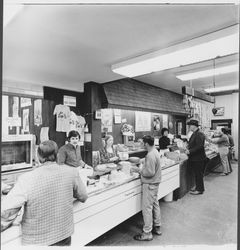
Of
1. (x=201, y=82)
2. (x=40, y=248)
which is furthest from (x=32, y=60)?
(x=201, y=82)

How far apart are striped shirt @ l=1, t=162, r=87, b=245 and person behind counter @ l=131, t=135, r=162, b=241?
143 cm

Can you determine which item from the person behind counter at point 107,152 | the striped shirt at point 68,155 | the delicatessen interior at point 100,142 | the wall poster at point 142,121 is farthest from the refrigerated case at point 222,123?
the striped shirt at point 68,155

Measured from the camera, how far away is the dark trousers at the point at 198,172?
450cm

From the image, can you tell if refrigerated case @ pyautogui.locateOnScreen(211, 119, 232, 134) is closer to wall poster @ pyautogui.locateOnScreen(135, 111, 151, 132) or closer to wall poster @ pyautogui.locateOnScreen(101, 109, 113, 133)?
wall poster @ pyautogui.locateOnScreen(135, 111, 151, 132)

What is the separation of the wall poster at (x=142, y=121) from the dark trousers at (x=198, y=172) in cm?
183

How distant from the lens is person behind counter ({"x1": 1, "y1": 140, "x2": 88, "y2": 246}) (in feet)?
4.53

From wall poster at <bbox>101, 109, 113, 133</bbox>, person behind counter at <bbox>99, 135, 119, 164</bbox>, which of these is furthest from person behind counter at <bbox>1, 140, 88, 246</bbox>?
wall poster at <bbox>101, 109, 113, 133</bbox>

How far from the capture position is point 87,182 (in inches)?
95.7

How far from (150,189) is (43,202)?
176 centimetres

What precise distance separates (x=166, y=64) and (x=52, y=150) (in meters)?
2.01

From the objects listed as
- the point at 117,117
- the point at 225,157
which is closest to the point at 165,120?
the point at 225,157

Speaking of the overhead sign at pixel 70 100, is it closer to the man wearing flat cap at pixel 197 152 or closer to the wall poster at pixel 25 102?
the wall poster at pixel 25 102

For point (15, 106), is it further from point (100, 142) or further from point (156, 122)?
point (156, 122)

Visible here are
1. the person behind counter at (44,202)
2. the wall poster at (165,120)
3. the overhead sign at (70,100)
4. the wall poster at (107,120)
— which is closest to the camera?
the person behind counter at (44,202)
